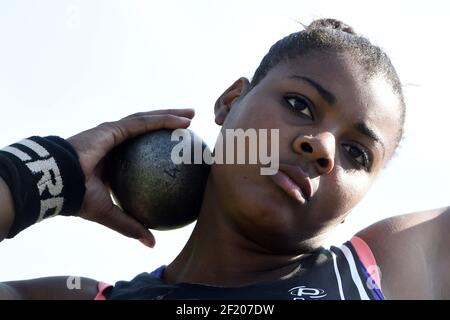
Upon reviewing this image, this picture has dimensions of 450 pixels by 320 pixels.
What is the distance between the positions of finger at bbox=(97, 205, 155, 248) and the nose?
3.92 ft

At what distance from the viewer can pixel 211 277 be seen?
4246 millimetres

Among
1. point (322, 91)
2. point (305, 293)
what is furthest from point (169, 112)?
point (305, 293)

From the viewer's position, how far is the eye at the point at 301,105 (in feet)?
13.6

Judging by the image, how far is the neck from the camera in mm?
4230

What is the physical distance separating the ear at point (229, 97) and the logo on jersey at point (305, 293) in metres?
1.32

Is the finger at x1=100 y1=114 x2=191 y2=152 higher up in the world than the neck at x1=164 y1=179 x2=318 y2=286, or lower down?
higher up

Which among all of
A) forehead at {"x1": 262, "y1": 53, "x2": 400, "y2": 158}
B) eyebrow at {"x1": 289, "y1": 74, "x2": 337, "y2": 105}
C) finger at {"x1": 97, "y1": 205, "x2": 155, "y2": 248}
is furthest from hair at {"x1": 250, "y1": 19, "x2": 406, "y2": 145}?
finger at {"x1": 97, "y1": 205, "x2": 155, "y2": 248}

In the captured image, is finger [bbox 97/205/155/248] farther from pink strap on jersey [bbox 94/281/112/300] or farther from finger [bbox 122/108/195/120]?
finger [bbox 122/108/195/120]

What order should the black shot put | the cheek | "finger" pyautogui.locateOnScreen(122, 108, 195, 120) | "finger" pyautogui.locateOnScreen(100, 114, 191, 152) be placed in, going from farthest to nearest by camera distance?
"finger" pyautogui.locateOnScreen(122, 108, 195, 120) < "finger" pyautogui.locateOnScreen(100, 114, 191, 152) < the black shot put < the cheek

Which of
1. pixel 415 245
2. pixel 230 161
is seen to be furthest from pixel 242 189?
pixel 415 245

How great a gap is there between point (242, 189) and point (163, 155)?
629 millimetres

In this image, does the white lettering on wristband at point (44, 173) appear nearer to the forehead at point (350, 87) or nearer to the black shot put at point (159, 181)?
the black shot put at point (159, 181)
